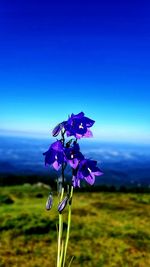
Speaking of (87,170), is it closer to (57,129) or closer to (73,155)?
(73,155)

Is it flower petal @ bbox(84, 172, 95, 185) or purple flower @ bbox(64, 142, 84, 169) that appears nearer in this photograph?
purple flower @ bbox(64, 142, 84, 169)

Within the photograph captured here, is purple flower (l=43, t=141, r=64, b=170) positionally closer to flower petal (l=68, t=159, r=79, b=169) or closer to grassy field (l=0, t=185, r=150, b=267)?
flower petal (l=68, t=159, r=79, b=169)

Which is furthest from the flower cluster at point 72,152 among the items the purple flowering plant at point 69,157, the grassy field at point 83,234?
the grassy field at point 83,234

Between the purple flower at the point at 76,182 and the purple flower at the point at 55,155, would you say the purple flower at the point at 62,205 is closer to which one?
the purple flower at the point at 76,182

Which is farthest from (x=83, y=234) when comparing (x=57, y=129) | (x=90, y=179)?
(x=57, y=129)

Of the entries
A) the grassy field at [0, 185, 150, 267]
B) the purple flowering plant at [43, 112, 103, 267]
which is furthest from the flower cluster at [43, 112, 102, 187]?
the grassy field at [0, 185, 150, 267]
